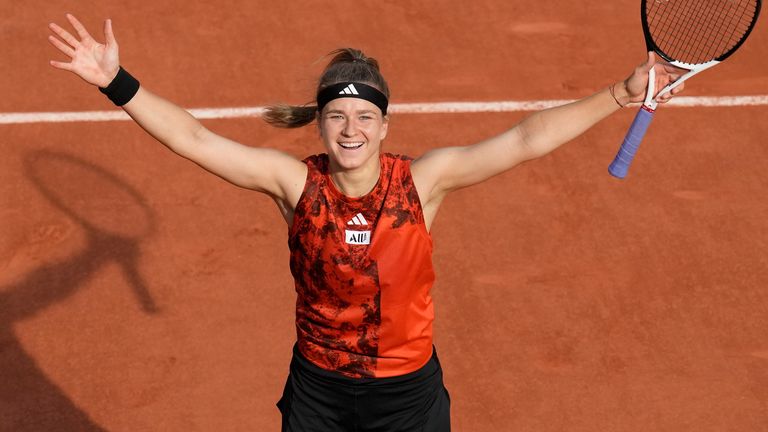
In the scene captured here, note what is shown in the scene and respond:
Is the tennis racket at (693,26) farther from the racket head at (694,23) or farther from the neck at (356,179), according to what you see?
the neck at (356,179)

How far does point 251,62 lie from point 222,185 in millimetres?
1766

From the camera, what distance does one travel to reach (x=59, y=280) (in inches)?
323

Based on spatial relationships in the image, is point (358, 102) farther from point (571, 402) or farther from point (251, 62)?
point (251, 62)

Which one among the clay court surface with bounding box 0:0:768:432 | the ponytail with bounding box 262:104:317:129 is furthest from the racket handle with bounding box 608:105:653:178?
the clay court surface with bounding box 0:0:768:432

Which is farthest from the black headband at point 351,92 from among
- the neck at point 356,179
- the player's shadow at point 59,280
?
the player's shadow at point 59,280

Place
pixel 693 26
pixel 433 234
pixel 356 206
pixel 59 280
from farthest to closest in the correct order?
pixel 693 26 → pixel 433 234 → pixel 59 280 → pixel 356 206

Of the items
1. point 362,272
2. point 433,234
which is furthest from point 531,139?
point 433,234

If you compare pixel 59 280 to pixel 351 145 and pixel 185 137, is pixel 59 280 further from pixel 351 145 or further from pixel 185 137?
pixel 351 145

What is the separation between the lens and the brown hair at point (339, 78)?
4.94 m

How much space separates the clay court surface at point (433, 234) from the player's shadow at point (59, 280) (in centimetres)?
2

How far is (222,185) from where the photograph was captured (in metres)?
9.05

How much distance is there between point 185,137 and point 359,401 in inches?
55.1

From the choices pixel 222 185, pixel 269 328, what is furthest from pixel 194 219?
pixel 269 328

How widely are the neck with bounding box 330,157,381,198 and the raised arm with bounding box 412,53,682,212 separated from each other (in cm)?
21
